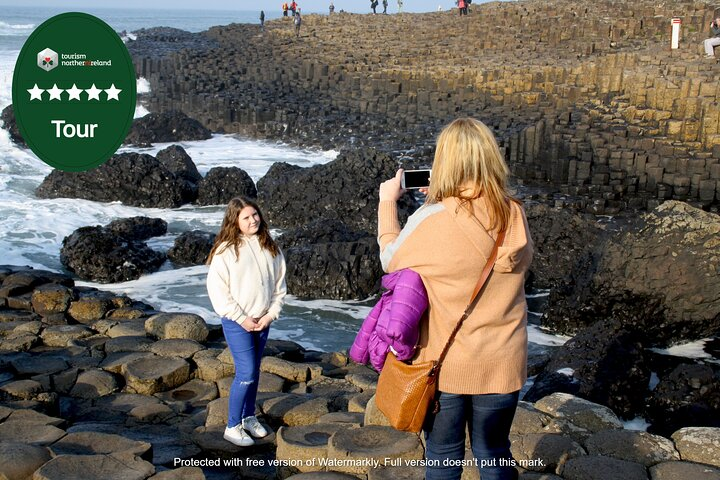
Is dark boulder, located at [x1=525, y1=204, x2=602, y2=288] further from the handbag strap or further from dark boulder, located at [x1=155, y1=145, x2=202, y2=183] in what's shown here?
dark boulder, located at [x1=155, y1=145, x2=202, y2=183]

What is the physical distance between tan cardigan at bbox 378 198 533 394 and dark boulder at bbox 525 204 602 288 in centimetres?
847

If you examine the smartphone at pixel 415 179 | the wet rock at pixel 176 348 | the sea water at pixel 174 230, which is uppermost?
the smartphone at pixel 415 179

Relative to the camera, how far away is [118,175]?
56.1 feet

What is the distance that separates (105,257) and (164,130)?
1493 centimetres

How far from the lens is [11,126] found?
26.8 metres

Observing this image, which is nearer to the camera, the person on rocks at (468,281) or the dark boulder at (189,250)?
the person on rocks at (468,281)

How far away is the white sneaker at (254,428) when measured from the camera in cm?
513

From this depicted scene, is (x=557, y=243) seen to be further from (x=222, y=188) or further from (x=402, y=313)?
(x=402, y=313)

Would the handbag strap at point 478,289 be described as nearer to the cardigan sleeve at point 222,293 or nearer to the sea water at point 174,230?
the cardigan sleeve at point 222,293

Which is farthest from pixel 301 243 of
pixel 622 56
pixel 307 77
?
pixel 307 77

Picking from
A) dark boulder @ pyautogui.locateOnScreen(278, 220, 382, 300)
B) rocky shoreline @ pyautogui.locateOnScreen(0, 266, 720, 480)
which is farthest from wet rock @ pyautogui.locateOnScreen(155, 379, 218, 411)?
dark boulder @ pyautogui.locateOnScreen(278, 220, 382, 300)

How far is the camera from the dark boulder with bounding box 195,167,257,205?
666 inches

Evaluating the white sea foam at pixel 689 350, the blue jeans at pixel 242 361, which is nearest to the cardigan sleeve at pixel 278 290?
the blue jeans at pixel 242 361

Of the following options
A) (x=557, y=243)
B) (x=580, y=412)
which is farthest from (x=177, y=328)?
(x=557, y=243)
